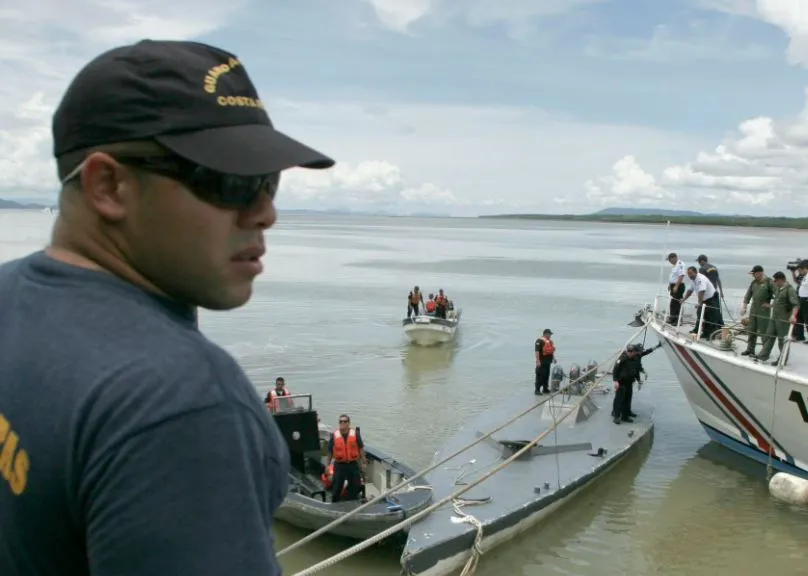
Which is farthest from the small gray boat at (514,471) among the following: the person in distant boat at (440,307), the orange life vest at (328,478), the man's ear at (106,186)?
the person in distant boat at (440,307)

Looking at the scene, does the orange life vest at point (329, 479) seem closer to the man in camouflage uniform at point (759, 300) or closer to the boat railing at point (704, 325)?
the boat railing at point (704, 325)

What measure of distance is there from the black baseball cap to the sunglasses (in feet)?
0.13

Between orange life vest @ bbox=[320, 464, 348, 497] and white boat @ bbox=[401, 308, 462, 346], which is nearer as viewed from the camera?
orange life vest @ bbox=[320, 464, 348, 497]

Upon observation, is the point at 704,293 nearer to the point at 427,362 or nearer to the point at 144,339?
the point at 427,362

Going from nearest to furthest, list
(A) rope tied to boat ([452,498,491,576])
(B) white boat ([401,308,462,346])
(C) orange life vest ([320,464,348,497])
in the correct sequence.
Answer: (A) rope tied to boat ([452,498,491,576])
(C) orange life vest ([320,464,348,497])
(B) white boat ([401,308,462,346])

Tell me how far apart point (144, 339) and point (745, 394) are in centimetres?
1523

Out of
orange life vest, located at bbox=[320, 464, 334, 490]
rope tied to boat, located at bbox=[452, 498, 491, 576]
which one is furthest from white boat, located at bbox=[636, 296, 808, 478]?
orange life vest, located at bbox=[320, 464, 334, 490]

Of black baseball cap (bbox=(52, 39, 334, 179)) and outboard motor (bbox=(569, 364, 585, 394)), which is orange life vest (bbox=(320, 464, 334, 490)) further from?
black baseball cap (bbox=(52, 39, 334, 179))

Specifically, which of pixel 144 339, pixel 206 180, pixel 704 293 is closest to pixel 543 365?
pixel 704 293

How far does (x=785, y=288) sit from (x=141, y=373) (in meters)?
15.4

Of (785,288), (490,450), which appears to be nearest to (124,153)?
(490,450)

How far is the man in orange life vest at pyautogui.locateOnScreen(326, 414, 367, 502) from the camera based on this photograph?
38.6ft

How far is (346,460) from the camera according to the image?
38.8 feet

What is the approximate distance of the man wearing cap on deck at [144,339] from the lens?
4.09 ft
